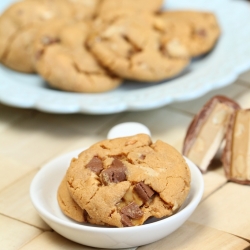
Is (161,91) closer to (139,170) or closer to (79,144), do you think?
(79,144)

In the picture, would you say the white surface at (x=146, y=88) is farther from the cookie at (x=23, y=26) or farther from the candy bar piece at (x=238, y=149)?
the candy bar piece at (x=238, y=149)

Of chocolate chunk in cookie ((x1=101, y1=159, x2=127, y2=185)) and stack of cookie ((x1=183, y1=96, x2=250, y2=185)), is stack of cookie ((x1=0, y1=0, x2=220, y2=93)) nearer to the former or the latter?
stack of cookie ((x1=183, y1=96, x2=250, y2=185))

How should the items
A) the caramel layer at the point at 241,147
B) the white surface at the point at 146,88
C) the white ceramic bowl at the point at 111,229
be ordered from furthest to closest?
the white surface at the point at 146,88 → the caramel layer at the point at 241,147 → the white ceramic bowl at the point at 111,229

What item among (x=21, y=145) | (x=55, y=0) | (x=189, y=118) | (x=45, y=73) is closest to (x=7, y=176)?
(x=21, y=145)

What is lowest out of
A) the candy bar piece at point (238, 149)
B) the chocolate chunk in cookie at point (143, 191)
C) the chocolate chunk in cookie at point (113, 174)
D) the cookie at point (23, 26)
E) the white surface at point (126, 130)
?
the candy bar piece at point (238, 149)

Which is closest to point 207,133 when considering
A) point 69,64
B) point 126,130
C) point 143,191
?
point 126,130

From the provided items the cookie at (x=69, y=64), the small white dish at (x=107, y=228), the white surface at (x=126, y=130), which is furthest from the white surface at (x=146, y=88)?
the small white dish at (x=107, y=228)

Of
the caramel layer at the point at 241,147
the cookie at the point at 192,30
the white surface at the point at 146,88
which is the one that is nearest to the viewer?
the caramel layer at the point at 241,147

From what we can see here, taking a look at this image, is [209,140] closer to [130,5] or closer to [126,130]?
[126,130]
